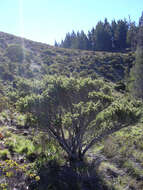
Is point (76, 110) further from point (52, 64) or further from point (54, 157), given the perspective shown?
point (52, 64)

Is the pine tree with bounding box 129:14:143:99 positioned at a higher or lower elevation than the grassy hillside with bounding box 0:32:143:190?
higher

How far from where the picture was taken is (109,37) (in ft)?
173

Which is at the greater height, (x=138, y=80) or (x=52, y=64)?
(x=52, y=64)

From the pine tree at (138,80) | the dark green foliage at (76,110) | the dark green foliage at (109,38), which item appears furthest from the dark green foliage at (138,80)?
the dark green foliage at (109,38)

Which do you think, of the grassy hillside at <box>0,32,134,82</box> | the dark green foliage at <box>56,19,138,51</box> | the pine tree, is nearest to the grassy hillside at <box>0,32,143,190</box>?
the pine tree

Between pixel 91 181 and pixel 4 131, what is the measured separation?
13.0 feet

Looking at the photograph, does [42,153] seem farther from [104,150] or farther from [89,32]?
[89,32]

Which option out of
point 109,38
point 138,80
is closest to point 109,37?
point 109,38

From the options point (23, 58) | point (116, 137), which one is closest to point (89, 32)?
point (23, 58)

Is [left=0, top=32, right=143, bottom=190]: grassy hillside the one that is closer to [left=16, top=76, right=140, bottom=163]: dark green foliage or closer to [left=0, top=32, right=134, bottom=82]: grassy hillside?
[left=16, top=76, right=140, bottom=163]: dark green foliage

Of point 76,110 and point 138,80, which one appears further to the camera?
point 138,80

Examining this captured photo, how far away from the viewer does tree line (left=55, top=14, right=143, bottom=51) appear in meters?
51.5

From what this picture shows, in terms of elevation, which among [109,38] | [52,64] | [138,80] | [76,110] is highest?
[109,38]

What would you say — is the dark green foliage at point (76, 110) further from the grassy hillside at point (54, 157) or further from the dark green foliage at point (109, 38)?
the dark green foliage at point (109, 38)
